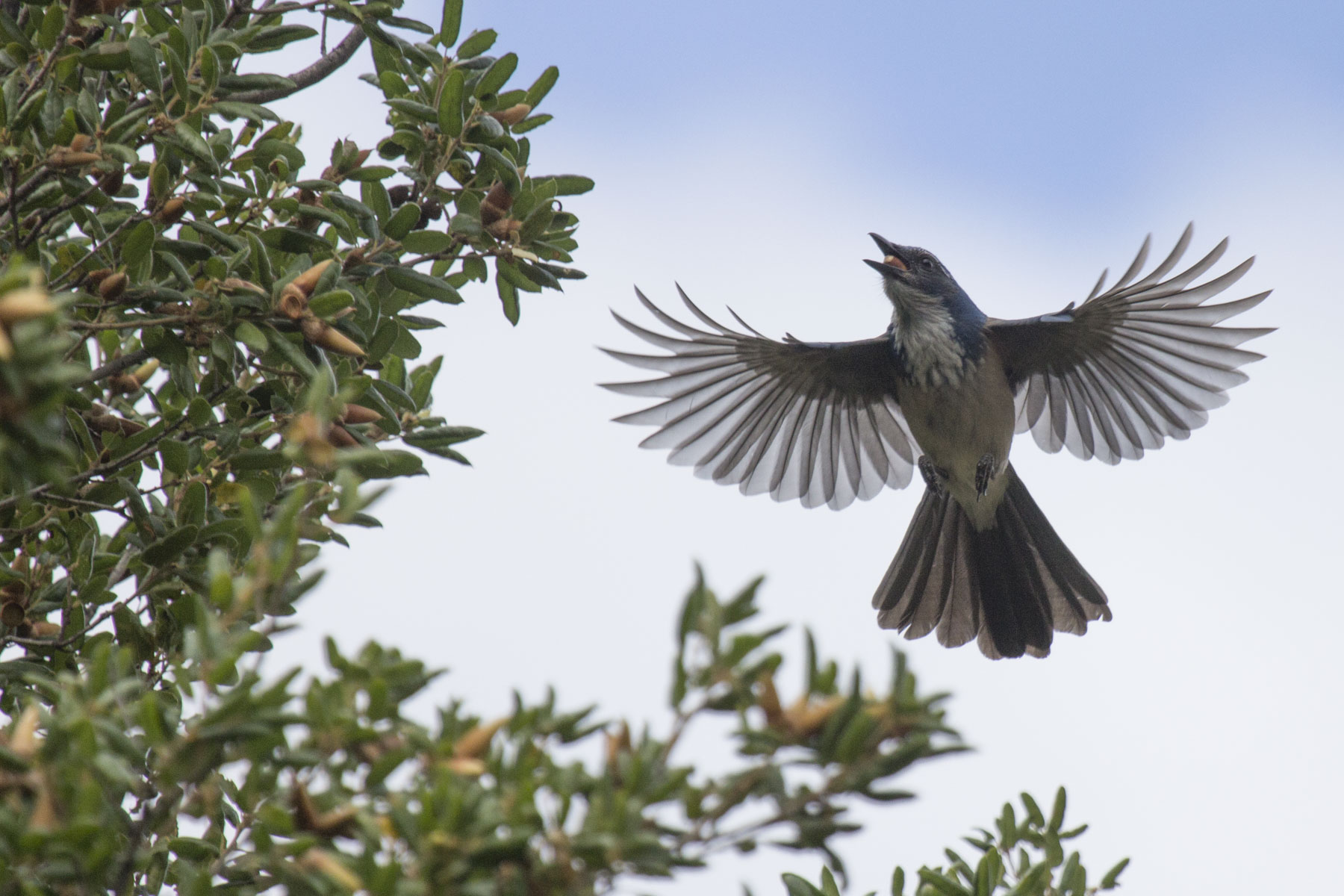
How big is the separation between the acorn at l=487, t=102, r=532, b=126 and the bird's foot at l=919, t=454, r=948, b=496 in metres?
4.05

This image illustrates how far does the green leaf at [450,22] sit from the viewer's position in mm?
3543

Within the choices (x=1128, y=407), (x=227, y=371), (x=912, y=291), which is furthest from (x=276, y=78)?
(x=1128, y=407)

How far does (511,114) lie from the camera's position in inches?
138

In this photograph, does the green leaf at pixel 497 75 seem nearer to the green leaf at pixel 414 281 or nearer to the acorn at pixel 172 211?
the green leaf at pixel 414 281

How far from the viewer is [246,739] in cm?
191

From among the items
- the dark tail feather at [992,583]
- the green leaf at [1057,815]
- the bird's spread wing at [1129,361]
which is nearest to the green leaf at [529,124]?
the green leaf at [1057,815]

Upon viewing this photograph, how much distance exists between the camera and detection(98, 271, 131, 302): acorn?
9.85 ft

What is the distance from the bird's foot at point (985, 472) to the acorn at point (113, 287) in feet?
15.3

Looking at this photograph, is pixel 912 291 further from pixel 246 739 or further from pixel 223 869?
pixel 246 739

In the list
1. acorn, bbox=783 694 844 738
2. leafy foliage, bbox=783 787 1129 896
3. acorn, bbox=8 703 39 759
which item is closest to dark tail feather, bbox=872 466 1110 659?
leafy foliage, bbox=783 787 1129 896

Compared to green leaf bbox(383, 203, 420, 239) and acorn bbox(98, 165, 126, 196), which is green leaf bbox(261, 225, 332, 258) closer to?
green leaf bbox(383, 203, 420, 239)

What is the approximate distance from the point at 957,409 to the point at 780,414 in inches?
38.1

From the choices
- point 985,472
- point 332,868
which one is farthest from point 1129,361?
point 332,868

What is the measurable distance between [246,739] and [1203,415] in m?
5.71
